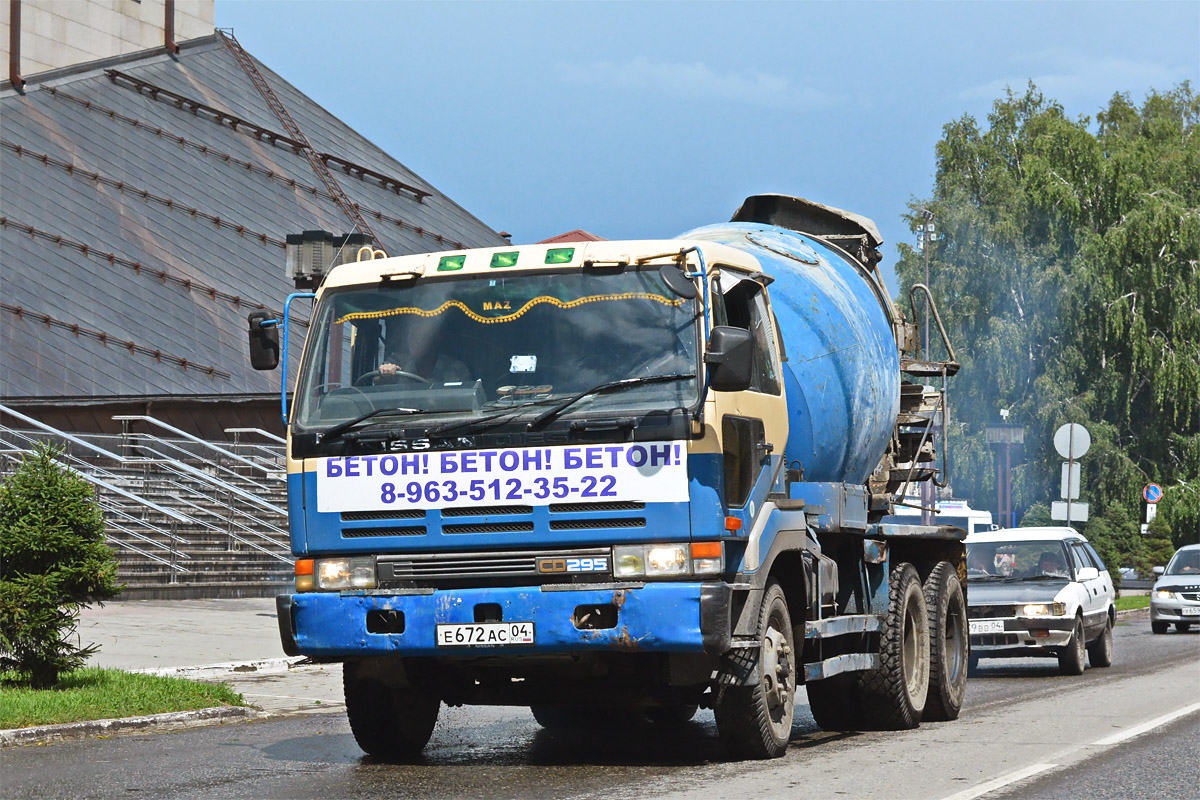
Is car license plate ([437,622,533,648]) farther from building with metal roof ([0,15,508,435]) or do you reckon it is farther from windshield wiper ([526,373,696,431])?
building with metal roof ([0,15,508,435])

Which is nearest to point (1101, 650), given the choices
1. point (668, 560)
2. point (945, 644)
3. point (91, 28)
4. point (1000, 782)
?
point (945, 644)

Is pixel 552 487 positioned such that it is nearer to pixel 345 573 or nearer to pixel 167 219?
pixel 345 573

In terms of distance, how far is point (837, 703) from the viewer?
12148mm

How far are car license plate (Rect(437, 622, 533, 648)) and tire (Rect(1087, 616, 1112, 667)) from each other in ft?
42.5

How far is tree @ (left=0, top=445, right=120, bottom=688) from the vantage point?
12.0 meters

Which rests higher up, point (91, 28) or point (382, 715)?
point (91, 28)

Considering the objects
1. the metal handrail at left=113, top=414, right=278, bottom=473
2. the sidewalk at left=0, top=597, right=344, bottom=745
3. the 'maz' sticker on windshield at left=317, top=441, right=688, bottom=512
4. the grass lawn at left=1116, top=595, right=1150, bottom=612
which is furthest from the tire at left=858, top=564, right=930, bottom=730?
the grass lawn at left=1116, top=595, right=1150, bottom=612

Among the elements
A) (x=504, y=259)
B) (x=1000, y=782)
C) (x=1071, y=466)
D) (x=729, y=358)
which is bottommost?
(x=1000, y=782)

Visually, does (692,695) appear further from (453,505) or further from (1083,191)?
(1083,191)

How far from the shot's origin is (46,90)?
4575cm

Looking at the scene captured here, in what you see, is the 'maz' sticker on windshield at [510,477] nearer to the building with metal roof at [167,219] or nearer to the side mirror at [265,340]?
the side mirror at [265,340]

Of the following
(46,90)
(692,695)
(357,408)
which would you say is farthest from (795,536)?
(46,90)

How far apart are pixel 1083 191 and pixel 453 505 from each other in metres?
46.0

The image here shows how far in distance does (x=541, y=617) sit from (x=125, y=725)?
4128 millimetres
